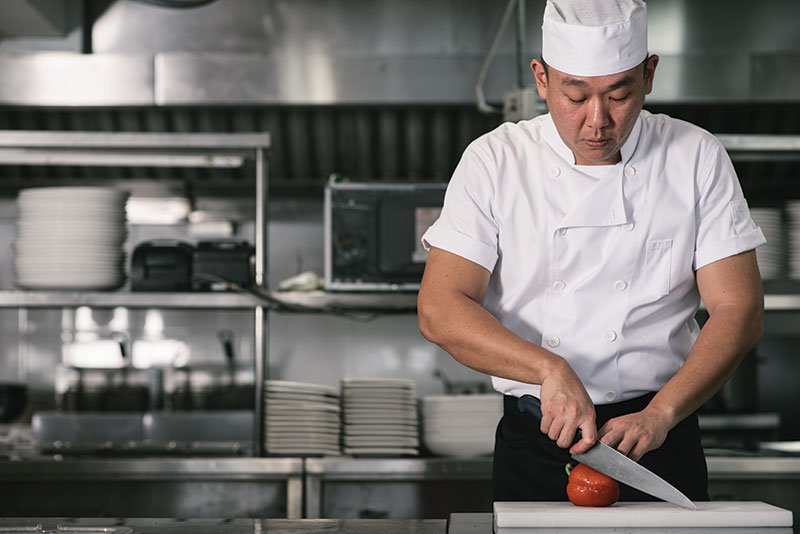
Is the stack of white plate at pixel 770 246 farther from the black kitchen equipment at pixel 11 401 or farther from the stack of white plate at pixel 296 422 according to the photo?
the black kitchen equipment at pixel 11 401

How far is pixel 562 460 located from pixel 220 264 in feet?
5.41

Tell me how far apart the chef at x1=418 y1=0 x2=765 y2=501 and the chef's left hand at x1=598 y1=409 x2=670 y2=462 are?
0.13 meters

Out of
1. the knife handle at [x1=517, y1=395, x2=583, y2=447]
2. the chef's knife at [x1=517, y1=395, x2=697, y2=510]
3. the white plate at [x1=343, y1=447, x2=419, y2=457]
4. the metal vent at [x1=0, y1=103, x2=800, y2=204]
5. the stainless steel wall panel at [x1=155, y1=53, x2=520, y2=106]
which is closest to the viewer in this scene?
the chef's knife at [x1=517, y1=395, x2=697, y2=510]

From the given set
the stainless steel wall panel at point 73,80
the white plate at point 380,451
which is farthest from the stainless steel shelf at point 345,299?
the stainless steel wall panel at point 73,80

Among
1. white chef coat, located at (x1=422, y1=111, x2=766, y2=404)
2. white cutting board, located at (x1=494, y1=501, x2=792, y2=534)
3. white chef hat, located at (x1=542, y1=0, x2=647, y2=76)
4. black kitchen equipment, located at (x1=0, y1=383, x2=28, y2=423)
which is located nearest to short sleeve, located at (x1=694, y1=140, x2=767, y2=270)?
white chef coat, located at (x1=422, y1=111, x2=766, y2=404)

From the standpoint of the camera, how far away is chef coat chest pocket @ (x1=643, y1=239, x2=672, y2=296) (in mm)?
1646

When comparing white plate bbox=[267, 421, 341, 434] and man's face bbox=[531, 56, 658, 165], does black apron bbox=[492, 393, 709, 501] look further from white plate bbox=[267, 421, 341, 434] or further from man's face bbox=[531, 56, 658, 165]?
white plate bbox=[267, 421, 341, 434]

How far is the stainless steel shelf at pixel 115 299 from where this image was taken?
2.87 metres

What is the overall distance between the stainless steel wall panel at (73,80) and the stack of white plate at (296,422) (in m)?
1.95

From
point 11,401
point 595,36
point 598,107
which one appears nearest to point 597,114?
point 598,107

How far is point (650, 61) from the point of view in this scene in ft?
5.27

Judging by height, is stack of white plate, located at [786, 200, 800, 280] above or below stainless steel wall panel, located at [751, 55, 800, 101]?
below

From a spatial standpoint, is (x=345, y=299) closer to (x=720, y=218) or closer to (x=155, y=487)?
(x=155, y=487)

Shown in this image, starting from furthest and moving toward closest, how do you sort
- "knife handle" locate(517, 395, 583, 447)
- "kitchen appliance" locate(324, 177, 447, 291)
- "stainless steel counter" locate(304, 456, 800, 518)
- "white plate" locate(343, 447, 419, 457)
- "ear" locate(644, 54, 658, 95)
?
"kitchen appliance" locate(324, 177, 447, 291), "white plate" locate(343, 447, 419, 457), "stainless steel counter" locate(304, 456, 800, 518), "ear" locate(644, 54, 658, 95), "knife handle" locate(517, 395, 583, 447)
